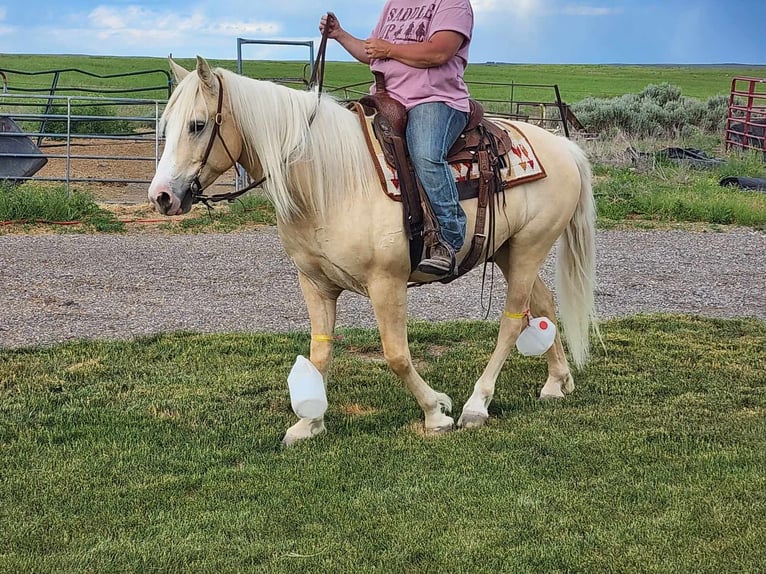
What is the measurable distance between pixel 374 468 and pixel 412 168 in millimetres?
1600

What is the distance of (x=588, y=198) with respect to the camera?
5.45 metres

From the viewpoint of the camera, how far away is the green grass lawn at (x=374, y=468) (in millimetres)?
3309

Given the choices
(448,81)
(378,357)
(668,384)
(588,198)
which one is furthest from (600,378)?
(448,81)

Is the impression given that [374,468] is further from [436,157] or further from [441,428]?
[436,157]

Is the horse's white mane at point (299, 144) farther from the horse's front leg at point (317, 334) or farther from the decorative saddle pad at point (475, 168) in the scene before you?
the horse's front leg at point (317, 334)

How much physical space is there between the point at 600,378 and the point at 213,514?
3.13 m

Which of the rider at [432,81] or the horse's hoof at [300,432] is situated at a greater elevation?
the rider at [432,81]

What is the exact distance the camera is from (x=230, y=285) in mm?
8773

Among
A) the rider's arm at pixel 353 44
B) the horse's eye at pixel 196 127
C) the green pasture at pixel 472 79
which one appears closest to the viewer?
the horse's eye at pixel 196 127

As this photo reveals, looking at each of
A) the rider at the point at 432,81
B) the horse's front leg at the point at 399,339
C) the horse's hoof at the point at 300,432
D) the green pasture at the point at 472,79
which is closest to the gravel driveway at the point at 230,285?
the horse's hoof at the point at 300,432

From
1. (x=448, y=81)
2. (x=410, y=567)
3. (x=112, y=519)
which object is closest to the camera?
(x=410, y=567)

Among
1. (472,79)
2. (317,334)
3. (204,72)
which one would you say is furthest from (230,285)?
(472,79)

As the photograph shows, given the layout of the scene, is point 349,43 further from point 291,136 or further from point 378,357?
point 378,357

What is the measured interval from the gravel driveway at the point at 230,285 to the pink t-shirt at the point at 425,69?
3220 millimetres
